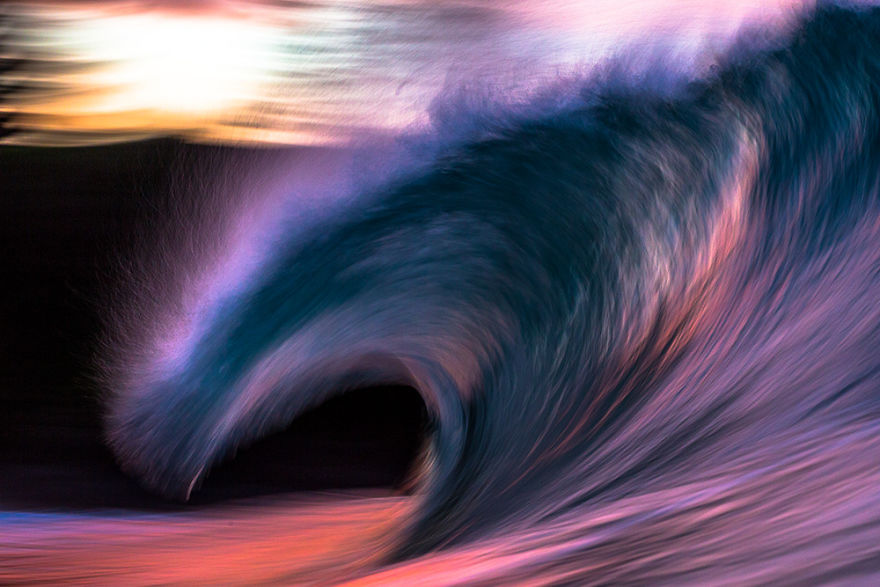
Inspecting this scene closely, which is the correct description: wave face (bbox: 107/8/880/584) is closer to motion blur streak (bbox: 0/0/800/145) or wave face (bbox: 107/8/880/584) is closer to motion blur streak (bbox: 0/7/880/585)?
motion blur streak (bbox: 0/7/880/585)

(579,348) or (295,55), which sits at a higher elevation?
(295,55)

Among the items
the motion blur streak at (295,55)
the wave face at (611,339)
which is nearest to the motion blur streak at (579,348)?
the wave face at (611,339)

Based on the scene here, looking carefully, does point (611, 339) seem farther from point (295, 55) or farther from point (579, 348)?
point (295, 55)

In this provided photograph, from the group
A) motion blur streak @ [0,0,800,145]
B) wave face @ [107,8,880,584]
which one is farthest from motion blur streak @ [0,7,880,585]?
motion blur streak @ [0,0,800,145]

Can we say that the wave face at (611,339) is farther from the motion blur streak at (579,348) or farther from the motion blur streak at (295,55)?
the motion blur streak at (295,55)

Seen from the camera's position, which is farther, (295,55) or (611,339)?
(295,55)

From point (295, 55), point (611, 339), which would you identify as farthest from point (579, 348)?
point (295, 55)

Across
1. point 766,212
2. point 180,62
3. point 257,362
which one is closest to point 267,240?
point 257,362
